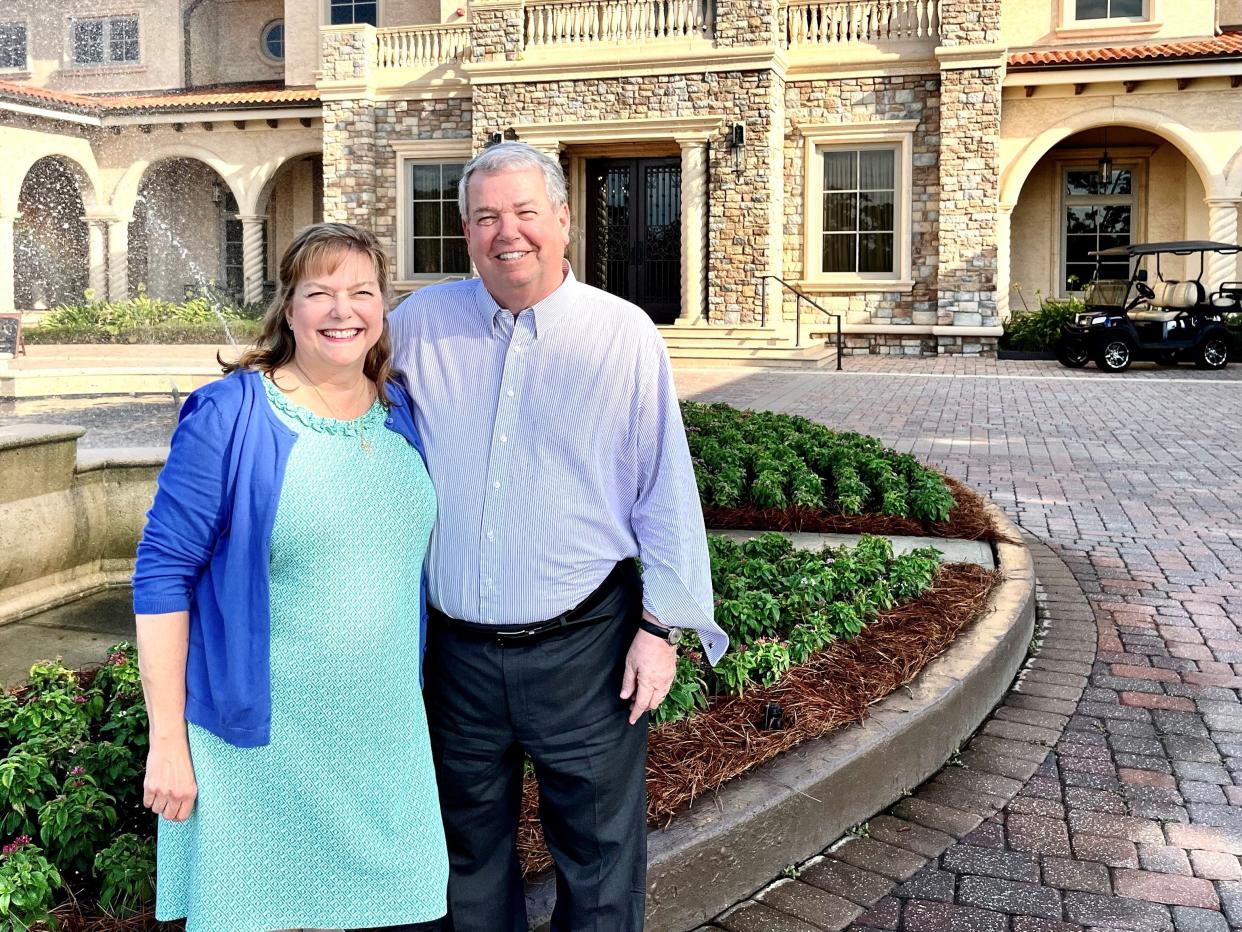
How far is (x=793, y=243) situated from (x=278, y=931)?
67.4ft

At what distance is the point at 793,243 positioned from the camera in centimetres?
2169

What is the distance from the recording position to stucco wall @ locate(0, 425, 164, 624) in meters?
4.93

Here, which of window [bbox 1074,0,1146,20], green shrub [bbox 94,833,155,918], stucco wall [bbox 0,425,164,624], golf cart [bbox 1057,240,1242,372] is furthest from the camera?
window [bbox 1074,0,1146,20]

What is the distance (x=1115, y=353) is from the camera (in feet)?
61.2

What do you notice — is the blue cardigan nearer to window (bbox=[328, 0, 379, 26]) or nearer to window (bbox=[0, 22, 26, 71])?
window (bbox=[328, 0, 379, 26])

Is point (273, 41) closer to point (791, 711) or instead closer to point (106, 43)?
point (106, 43)

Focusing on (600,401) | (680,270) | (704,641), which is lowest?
(704,641)

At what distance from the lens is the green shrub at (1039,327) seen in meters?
20.8

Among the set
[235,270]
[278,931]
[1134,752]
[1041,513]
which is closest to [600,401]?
[278,931]

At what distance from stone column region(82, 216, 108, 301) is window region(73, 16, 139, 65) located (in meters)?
5.11

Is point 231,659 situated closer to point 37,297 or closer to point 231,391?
point 231,391

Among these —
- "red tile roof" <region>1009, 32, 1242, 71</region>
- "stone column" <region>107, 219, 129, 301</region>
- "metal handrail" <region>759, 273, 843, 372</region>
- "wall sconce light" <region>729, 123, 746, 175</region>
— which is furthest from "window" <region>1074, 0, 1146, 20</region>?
"stone column" <region>107, 219, 129, 301</region>

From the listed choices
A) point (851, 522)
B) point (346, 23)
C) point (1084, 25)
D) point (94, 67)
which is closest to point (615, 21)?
point (346, 23)

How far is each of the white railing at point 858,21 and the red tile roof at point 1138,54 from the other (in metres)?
1.81
